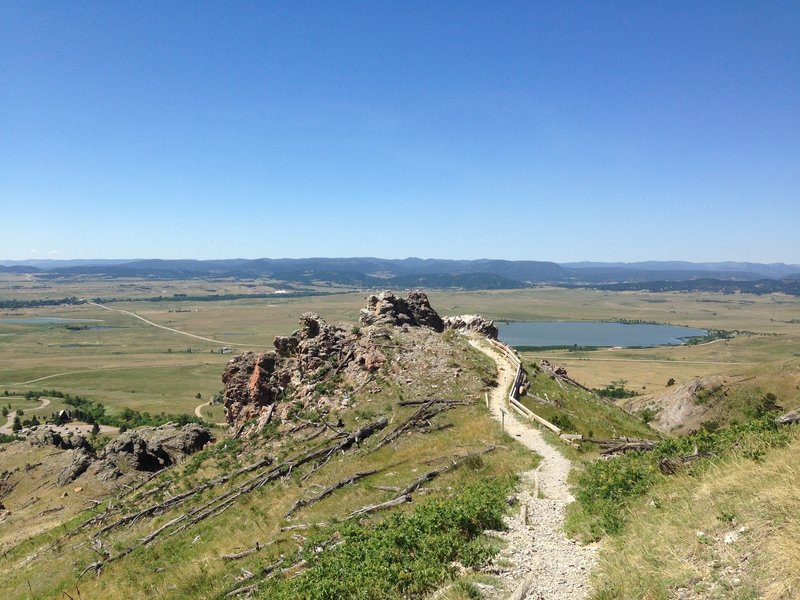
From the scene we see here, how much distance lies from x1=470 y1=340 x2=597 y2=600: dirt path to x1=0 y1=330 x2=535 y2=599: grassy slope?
5.46ft

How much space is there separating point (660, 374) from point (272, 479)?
142230mm

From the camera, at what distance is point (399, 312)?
5284 centimetres

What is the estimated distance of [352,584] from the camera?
11398mm

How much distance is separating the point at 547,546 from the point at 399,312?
132 ft

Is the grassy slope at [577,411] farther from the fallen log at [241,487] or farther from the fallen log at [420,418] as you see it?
the fallen log at [241,487]

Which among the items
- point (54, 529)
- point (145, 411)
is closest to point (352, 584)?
point (54, 529)

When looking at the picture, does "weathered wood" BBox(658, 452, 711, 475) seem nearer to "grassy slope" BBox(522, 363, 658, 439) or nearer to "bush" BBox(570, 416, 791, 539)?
"bush" BBox(570, 416, 791, 539)

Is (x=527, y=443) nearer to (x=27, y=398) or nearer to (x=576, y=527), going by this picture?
(x=576, y=527)

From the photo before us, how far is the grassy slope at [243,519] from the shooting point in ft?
60.6

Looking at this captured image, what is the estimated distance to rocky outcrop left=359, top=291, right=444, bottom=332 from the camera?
51.0 metres

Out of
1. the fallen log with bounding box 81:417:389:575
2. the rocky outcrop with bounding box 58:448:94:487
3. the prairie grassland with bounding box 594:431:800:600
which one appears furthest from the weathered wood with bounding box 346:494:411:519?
the rocky outcrop with bounding box 58:448:94:487

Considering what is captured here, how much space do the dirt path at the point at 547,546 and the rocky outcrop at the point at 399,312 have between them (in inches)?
1164

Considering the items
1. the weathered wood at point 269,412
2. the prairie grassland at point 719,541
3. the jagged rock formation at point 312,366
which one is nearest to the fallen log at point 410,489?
the prairie grassland at point 719,541

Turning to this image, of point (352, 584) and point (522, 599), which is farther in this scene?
point (352, 584)
